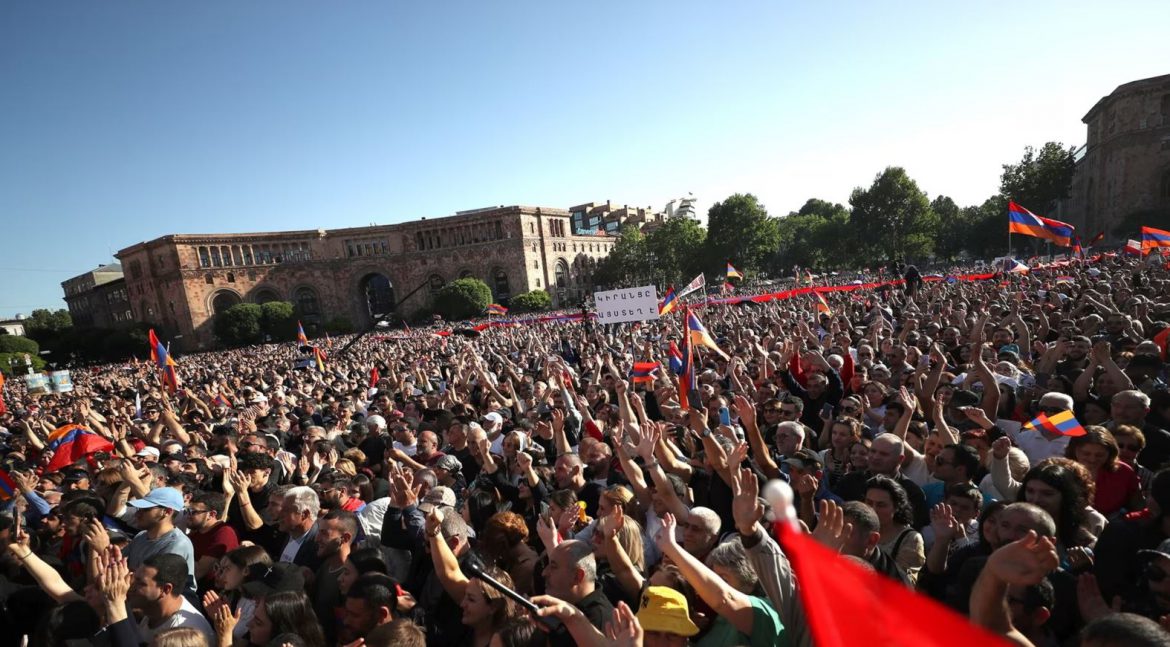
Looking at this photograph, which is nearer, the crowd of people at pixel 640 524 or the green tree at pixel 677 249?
the crowd of people at pixel 640 524

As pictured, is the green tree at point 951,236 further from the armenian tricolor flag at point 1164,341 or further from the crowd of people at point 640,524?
the crowd of people at point 640,524

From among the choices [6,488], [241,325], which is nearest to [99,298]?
[241,325]

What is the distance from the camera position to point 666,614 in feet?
7.39

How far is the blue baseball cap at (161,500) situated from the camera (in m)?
4.00

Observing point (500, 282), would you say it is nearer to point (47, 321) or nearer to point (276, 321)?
point (276, 321)

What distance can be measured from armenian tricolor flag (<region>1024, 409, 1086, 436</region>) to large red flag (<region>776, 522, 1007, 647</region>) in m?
3.54

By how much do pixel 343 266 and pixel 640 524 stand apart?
7037 centimetres

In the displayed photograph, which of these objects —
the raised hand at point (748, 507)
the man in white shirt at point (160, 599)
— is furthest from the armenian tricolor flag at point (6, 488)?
the raised hand at point (748, 507)

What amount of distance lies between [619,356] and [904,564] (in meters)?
10.5

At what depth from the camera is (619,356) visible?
1355 cm

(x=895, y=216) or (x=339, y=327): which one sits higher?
(x=895, y=216)

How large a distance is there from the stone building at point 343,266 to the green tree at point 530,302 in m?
8.77

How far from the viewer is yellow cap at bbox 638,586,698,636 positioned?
2.23 meters

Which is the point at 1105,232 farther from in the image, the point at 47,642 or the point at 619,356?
the point at 47,642
